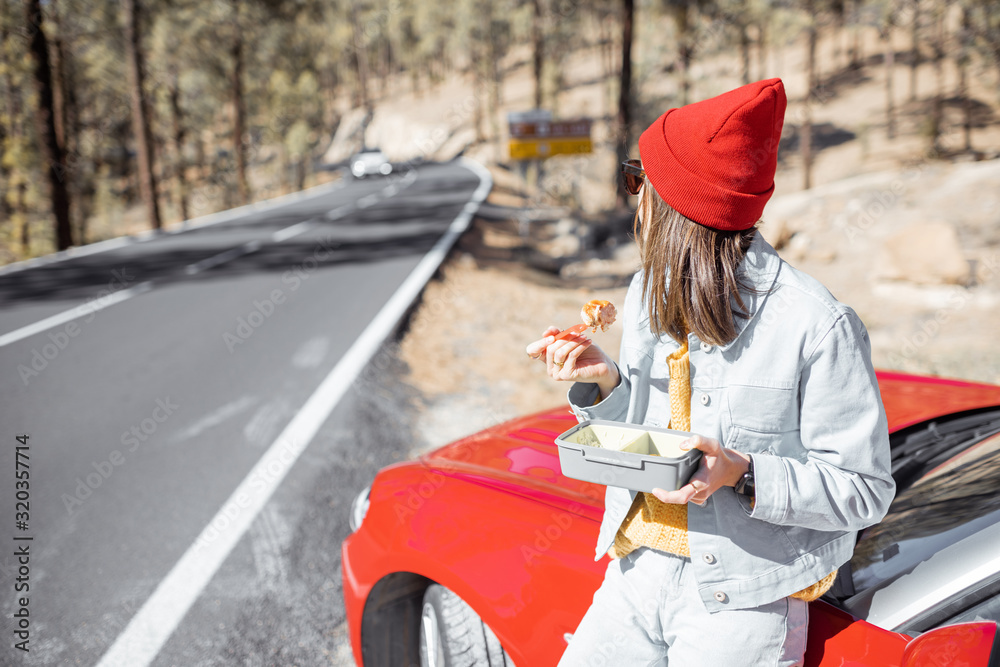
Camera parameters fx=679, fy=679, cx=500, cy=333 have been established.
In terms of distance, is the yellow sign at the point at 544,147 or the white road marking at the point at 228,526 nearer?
the white road marking at the point at 228,526

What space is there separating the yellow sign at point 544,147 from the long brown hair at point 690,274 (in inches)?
481

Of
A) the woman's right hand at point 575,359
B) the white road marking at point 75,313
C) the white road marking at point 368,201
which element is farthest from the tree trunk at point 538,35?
the woman's right hand at point 575,359

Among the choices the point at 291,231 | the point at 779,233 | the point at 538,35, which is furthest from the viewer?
the point at 538,35

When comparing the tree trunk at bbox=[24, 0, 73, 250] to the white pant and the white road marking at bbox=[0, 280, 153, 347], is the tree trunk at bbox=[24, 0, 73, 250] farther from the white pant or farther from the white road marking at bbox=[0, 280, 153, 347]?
the white pant

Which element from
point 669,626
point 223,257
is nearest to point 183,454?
point 669,626

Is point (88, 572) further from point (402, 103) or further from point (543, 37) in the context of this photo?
point (402, 103)

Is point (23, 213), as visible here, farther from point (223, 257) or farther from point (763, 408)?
point (763, 408)

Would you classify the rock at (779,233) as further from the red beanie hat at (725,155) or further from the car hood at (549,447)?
the red beanie hat at (725,155)

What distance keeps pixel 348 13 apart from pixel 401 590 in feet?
231

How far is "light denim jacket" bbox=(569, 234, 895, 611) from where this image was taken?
125cm

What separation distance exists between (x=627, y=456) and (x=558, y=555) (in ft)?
2.17

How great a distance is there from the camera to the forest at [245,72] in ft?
69.9

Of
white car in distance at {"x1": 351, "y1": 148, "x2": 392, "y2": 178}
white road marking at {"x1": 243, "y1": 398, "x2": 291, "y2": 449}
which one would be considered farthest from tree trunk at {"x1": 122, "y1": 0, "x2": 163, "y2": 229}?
white road marking at {"x1": 243, "y1": 398, "x2": 291, "y2": 449}

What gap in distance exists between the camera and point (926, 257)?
9.71 m
